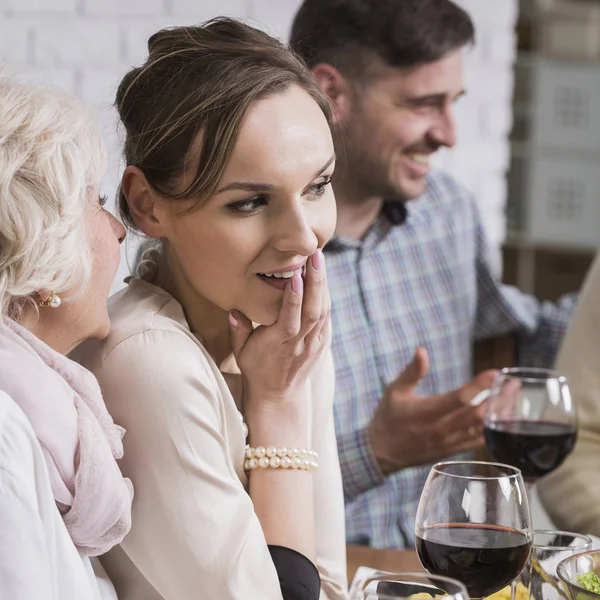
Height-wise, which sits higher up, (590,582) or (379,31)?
(379,31)

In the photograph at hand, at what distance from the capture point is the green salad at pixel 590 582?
0.85 m

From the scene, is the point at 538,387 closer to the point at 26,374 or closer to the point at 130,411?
the point at 130,411

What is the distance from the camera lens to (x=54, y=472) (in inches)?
33.8

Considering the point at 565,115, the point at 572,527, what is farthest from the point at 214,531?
the point at 565,115

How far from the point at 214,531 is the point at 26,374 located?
27 cm

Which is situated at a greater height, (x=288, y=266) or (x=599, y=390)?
(x=288, y=266)

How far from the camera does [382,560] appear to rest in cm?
129

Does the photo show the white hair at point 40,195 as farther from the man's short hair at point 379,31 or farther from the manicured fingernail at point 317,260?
the man's short hair at point 379,31

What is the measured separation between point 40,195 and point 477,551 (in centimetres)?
51

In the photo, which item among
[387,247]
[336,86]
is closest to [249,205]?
[336,86]

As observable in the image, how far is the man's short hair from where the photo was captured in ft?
6.18

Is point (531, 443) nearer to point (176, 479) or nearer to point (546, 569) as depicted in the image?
point (546, 569)

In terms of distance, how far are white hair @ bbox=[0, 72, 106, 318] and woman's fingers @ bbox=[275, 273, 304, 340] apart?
0.78ft

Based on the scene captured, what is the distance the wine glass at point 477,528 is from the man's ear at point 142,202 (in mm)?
411
